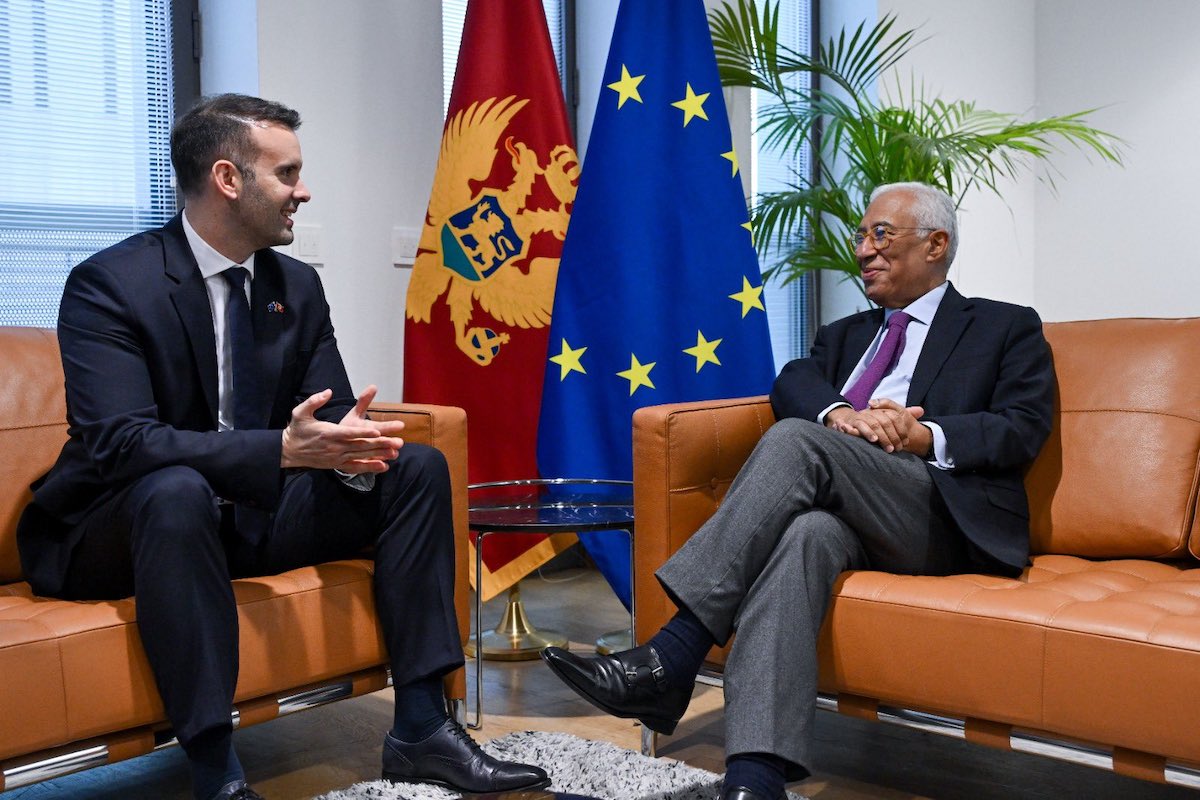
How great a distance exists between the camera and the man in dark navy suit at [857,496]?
74.9 inches

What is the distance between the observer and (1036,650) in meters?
1.79

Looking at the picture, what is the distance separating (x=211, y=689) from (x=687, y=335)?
5.97 feet

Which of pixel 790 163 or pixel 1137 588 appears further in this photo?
pixel 790 163

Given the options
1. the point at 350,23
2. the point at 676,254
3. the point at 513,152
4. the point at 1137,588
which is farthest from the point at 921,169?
the point at 1137,588

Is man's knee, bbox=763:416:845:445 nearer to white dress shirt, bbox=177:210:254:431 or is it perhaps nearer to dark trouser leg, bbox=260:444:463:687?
dark trouser leg, bbox=260:444:463:687

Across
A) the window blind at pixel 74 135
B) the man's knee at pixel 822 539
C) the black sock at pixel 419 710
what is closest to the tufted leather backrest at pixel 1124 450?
the man's knee at pixel 822 539

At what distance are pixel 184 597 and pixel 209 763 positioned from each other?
0.85ft

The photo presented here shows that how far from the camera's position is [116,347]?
2006 millimetres

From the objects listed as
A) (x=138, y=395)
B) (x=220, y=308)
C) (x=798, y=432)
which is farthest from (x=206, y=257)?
(x=798, y=432)

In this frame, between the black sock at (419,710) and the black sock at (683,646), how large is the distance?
399 millimetres

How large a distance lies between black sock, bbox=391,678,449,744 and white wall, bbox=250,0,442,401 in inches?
60.8

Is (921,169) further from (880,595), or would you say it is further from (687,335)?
(880,595)

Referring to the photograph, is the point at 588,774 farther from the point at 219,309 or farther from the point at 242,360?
the point at 219,309

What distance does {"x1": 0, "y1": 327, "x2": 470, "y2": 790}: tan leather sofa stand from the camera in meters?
1.71
